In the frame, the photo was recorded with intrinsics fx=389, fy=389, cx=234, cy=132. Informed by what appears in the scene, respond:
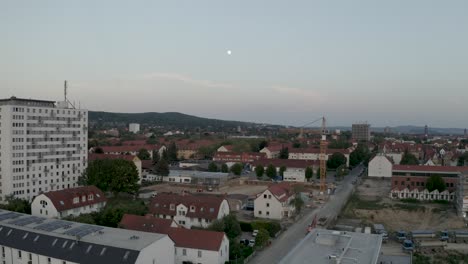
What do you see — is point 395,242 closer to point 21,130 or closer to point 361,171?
point 21,130

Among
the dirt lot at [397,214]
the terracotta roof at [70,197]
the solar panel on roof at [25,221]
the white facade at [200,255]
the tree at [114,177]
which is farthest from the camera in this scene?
the tree at [114,177]

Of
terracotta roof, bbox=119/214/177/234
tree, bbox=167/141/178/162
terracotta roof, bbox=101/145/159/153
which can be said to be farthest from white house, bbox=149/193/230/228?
tree, bbox=167/141/178/162

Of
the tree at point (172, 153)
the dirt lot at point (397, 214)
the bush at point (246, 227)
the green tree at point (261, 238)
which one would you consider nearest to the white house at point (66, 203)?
the bush at point (246, 227)

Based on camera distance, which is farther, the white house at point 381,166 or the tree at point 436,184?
the white house at point 381,166

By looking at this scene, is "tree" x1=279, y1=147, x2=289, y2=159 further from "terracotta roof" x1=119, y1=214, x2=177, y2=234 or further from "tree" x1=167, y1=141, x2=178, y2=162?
"terracotta roof" x1=119, y1=214, x2=177, y2=234

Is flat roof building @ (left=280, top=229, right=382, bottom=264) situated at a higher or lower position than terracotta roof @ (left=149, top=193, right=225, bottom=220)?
higher

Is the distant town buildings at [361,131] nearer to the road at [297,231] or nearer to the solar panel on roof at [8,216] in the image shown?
the road at [297,231]
